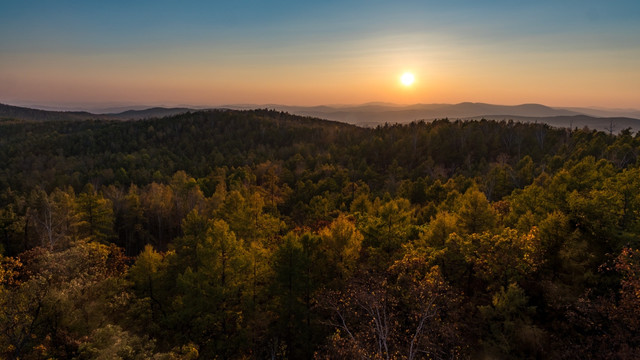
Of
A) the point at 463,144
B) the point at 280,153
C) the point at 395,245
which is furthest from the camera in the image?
the point at 280,153

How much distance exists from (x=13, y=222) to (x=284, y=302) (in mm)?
44599

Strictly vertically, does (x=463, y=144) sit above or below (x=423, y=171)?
above

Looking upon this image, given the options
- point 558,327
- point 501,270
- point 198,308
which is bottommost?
point 198,308

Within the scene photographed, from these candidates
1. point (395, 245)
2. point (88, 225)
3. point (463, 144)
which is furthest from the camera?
point (463, 144)

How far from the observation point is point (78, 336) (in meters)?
19.7

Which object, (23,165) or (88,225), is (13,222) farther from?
(23,165)

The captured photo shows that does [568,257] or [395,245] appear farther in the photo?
[395,245]

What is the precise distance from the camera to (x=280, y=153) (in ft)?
506

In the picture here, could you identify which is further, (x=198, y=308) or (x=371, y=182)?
(x=371, y=182)

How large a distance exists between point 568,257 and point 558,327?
4.59 m

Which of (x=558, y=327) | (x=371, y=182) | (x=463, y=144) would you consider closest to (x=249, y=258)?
(x=558, y=327)

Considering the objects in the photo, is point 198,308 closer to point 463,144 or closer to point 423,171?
point 423,171

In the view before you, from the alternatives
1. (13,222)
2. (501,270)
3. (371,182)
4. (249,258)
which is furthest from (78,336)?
(371,182)

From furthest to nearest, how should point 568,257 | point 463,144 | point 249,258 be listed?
point 463,144 → point 249,258 → point 568,257
